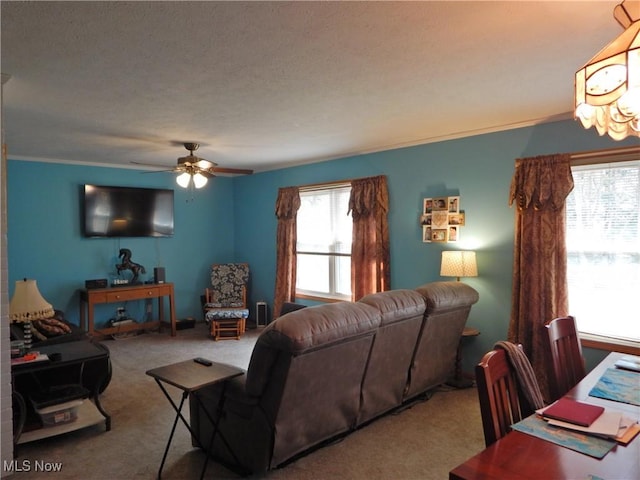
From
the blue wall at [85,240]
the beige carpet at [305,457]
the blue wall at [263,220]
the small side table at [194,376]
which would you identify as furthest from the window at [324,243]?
the small side table at [194,376]

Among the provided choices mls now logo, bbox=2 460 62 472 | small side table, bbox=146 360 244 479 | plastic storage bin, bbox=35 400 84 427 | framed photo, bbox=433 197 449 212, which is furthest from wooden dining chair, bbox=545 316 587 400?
plastic storage bin, bbox=35 400 84 427

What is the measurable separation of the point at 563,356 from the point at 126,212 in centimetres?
555

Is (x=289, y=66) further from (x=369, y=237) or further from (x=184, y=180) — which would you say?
(x=369, y=237)

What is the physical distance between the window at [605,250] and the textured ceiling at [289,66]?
0.65 meters

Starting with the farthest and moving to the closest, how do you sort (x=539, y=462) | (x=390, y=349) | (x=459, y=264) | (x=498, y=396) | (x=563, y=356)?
1. (x=459, y=264)
2. (x=390, y=349)
3. (x=563, y=356)
4. (x=498, y=396)
5. (x=539, y=462)

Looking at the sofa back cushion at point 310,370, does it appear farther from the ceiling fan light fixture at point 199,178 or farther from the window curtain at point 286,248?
the window curtain at point 286,248

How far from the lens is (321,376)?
8.20 feet

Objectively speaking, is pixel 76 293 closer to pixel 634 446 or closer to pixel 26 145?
pixel 26 145

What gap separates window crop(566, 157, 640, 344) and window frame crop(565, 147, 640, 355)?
14 millimetres

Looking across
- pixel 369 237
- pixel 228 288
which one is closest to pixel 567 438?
pixel 369 237

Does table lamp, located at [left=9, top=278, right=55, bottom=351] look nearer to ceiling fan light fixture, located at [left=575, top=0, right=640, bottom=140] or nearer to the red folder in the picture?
the red folder

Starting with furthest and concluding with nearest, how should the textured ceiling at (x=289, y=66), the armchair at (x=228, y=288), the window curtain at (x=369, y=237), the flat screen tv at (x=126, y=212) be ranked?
1. the armchair at (x=228, y=288)
2. the flat screen tv at (x=126, y=212)
3. the window curtain at (x=369, y=237)
4. the textured ceiling at (x=289, y=66)

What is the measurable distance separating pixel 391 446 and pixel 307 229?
3.52m

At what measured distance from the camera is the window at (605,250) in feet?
10.8
